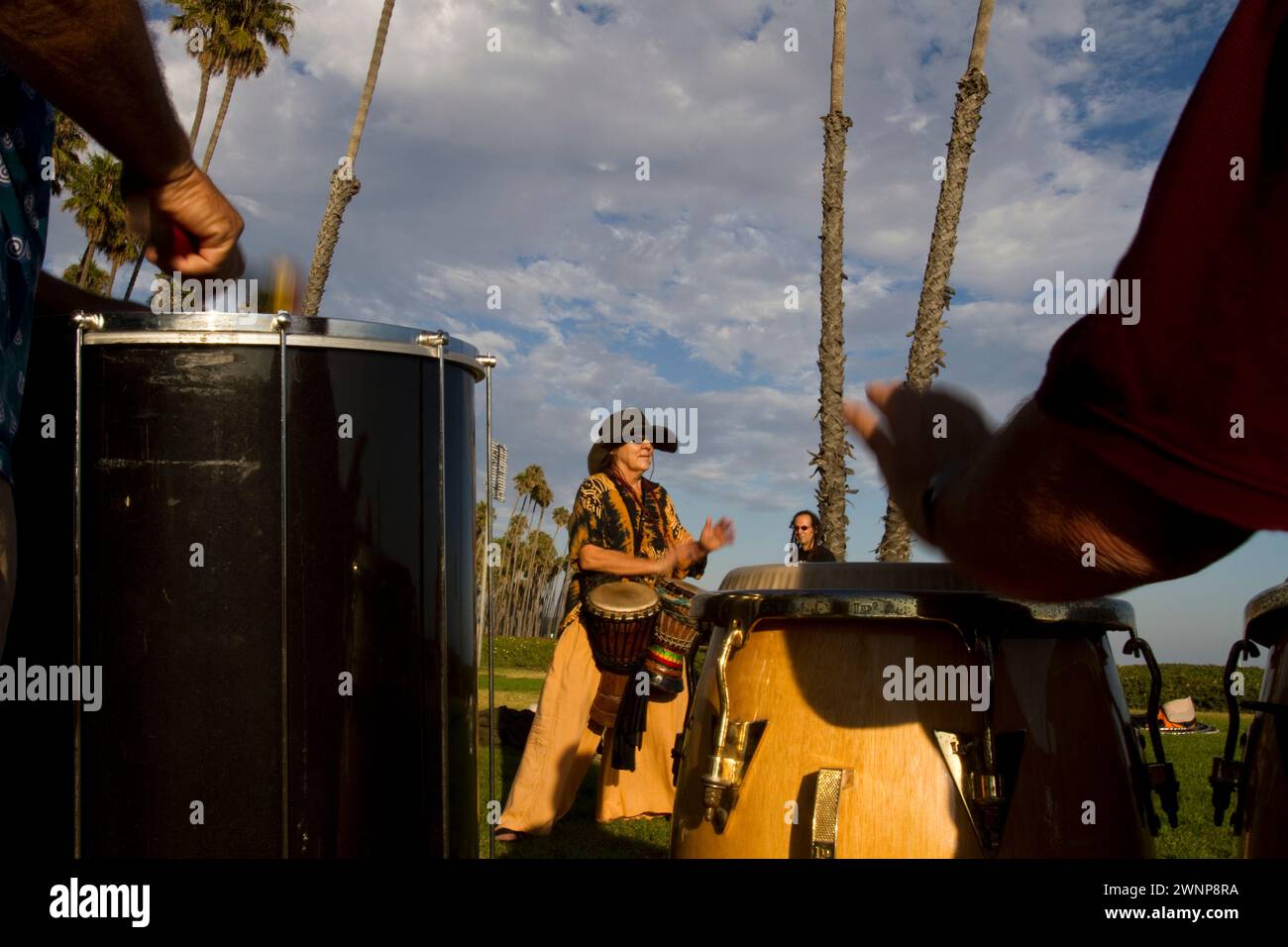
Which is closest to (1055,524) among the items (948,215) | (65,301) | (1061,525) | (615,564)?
(1061,525)

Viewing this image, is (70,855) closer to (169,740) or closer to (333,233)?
(169,740)

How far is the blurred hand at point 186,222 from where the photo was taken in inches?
73.9

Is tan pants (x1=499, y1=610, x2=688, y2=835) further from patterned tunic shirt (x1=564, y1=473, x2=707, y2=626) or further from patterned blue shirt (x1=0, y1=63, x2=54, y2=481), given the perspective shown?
patterned blue shirt (x1=0, y1=63, x2=54, y2=481)

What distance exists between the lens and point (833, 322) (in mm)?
12984

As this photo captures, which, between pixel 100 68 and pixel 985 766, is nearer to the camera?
pixel 100 68

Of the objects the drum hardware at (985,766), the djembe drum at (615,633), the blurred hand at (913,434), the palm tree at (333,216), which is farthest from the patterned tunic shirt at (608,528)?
the palm tree at (333,216)

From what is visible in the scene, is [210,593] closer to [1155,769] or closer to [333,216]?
[1155,769]

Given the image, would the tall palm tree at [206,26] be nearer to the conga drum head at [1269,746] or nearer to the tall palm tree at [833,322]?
the tall palm tree at [833,322]

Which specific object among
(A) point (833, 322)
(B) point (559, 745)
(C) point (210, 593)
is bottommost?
(B) point (559, 745)

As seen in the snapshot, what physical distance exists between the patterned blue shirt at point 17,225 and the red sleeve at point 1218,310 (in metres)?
1.62

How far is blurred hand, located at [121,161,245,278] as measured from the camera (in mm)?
1876

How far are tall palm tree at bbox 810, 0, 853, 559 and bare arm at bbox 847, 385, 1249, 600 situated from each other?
11714 mm

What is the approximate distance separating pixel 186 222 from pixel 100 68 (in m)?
0.37
